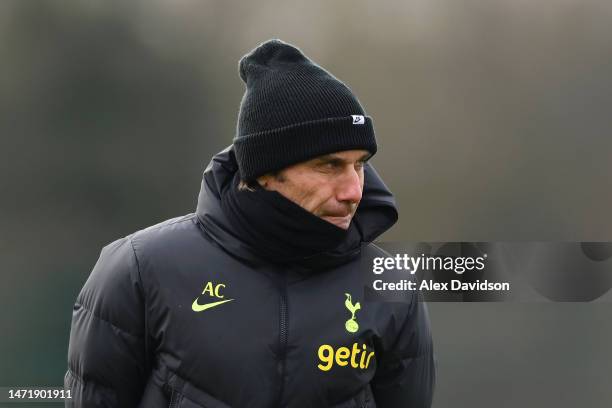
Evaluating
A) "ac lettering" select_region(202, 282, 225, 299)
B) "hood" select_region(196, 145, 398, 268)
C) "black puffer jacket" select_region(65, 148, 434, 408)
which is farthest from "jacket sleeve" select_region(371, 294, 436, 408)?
"ac lettering" select_region(202, 282, 225, 299)

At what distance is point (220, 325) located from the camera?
1.21 m

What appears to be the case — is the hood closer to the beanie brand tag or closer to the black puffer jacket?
the black puffer jacket

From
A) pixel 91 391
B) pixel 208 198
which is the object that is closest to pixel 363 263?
pixel 208 198

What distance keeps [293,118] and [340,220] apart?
0.18 meters

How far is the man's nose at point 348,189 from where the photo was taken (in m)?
1.19

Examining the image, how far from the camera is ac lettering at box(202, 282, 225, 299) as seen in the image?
1.22m

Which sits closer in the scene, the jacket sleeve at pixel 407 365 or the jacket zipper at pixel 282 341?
the jacket zipper at pixel 282 341

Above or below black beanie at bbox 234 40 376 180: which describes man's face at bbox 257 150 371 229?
below

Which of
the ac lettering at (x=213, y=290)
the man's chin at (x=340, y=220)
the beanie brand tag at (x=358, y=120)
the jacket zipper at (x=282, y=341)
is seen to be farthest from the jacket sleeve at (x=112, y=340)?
the beanie brand tag at (x=358, y=120)

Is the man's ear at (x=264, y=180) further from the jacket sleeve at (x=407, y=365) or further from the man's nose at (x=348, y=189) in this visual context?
the jacket sleeve at (x=407, y=365)

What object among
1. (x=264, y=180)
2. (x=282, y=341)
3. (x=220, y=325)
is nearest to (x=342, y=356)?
(x=282, y=341)

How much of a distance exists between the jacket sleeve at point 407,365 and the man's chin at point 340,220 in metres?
0.20

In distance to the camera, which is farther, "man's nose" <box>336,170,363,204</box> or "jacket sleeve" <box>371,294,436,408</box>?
"jacket sleeve" <box>371,294,436,408</box>

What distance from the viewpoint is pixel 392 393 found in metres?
1.35
